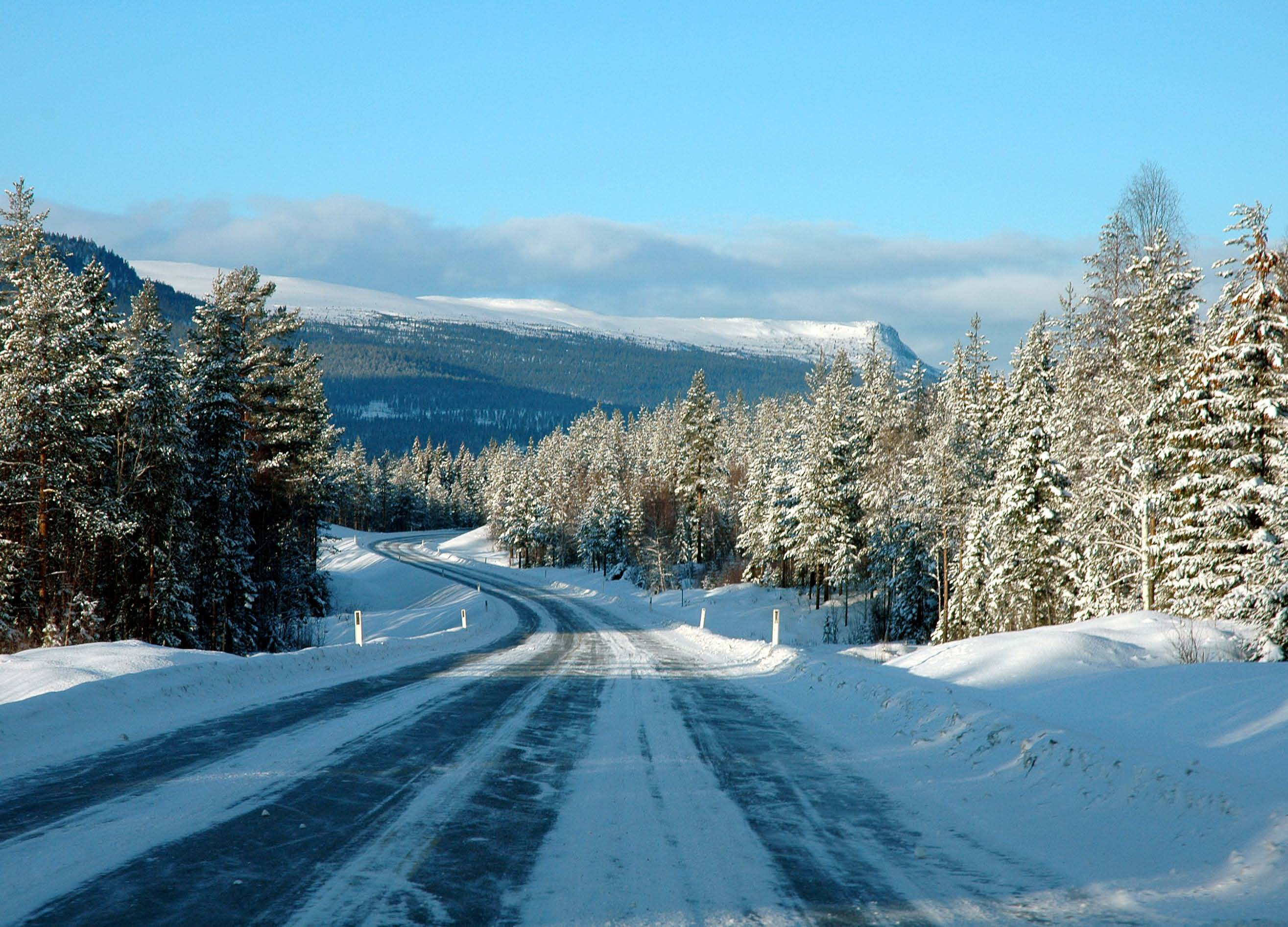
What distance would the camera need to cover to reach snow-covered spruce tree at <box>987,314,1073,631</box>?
2769 centimetres

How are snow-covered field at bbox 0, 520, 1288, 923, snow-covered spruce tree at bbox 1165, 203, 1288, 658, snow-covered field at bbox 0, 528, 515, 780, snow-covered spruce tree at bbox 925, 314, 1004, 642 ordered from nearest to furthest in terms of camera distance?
snow-covered field at bbox 0, 520, 1288, 923
snow-covered field at bbox 0, 528, 515, 780
snow-covered spruce tree at bbox 1165, 203, 1288, 658
snow-covered spruce tree at bbox 925, 314, 1004, 642

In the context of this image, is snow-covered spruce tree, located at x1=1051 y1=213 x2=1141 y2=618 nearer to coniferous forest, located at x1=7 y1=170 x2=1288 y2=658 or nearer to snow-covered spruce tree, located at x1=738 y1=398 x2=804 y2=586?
coniferous forest, located at x1=7 y1=170 x2=1288 y2=658

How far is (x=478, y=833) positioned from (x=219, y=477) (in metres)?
24.8

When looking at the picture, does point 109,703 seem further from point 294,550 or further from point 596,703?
point 294,550

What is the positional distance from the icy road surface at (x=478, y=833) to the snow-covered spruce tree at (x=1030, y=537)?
71.1ft

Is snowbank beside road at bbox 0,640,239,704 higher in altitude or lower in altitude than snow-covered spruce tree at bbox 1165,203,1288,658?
lower

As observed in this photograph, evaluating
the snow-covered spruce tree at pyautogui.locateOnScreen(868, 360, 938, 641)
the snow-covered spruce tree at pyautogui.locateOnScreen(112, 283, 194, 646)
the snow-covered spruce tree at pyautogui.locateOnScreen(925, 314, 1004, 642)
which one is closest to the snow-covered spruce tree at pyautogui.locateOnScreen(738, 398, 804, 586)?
the snow-covered spruce tree at pyautogui.locateOnScreen(868, 360, 938, 641)

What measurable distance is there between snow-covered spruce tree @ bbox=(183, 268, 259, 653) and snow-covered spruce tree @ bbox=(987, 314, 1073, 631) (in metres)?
25.9

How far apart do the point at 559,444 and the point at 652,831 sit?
408 feet

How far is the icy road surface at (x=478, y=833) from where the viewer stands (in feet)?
13.1

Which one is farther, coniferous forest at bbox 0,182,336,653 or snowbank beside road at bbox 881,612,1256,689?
coniferous forest at bbox 0,182,336,653

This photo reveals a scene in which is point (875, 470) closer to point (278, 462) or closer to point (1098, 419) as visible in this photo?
point (1098, 419)

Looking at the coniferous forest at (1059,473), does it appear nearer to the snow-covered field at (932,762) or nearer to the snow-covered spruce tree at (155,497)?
the snow-covered field at (932,762)

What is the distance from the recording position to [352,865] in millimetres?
4484
